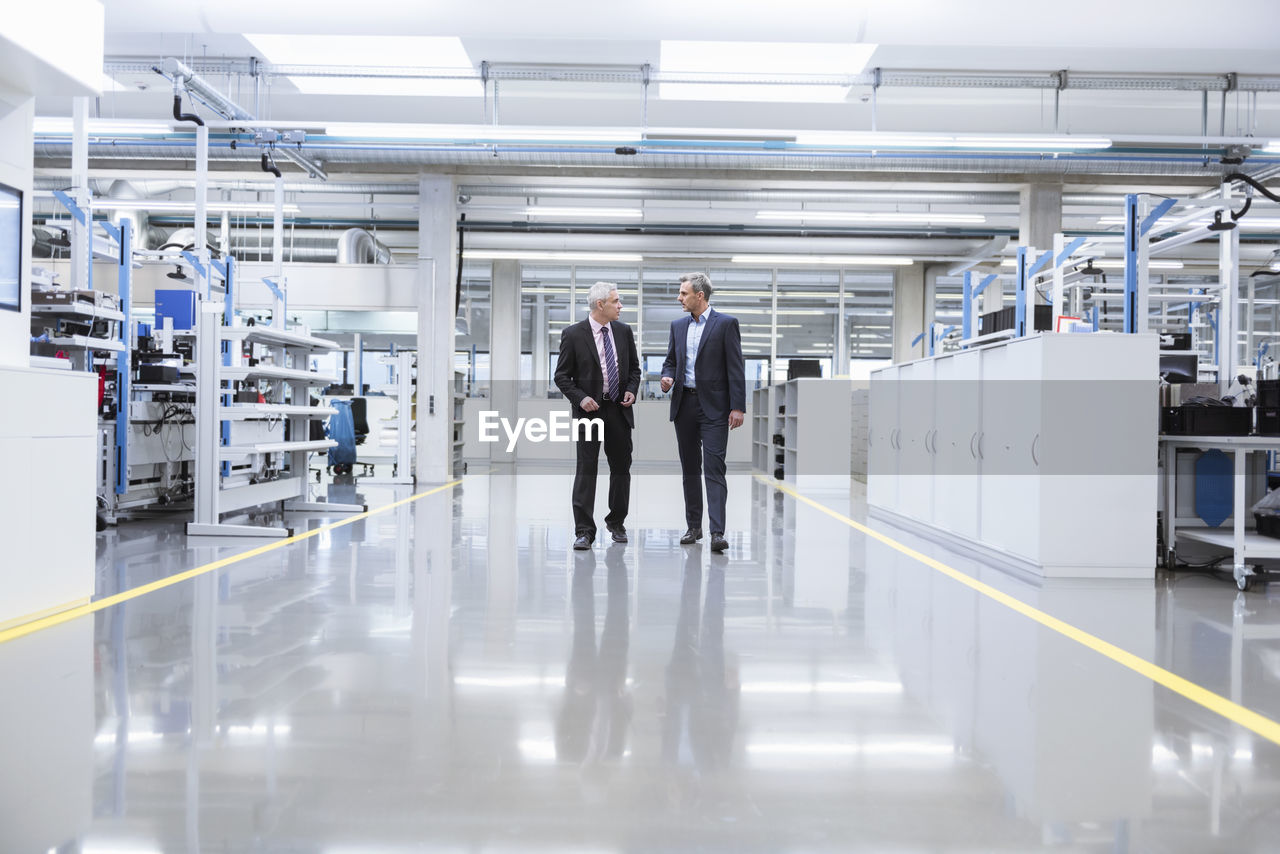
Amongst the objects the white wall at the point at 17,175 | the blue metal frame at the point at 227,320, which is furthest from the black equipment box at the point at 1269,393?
the blue metal frame at the point at 227,320

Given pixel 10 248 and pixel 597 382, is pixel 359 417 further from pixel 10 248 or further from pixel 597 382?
pixel 10 248

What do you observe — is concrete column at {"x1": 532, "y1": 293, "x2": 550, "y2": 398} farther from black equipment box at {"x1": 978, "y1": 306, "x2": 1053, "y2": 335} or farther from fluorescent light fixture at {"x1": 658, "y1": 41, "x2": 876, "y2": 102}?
black equipment box at {"x1": 978, "y1": 306, "x2": 1053, "y2": 335}

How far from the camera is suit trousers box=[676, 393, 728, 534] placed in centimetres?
514

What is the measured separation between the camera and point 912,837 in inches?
65.6

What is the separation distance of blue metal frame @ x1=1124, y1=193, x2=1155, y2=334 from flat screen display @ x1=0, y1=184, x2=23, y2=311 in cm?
531

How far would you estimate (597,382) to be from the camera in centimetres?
516

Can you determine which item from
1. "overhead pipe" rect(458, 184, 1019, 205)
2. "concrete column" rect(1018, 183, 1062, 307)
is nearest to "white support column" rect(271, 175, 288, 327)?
"overhead pipe" rect(458, 184, 1019, 205)

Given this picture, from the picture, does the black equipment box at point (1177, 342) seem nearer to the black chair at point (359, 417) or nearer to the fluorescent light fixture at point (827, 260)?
the fluorescent light fixture at point (827, 260)

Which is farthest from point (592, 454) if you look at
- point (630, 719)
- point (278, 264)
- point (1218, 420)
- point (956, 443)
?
point (278, 264)

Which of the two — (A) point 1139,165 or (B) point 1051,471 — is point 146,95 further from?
(A) point 1139,165

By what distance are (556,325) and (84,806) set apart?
15284mm

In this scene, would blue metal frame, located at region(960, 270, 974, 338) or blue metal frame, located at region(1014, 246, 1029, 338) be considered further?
blue metal frame, located at region(960, 270, 974, 338)

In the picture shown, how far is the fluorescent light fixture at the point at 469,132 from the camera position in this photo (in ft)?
23.2

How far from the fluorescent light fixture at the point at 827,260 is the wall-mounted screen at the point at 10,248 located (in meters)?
12.3
